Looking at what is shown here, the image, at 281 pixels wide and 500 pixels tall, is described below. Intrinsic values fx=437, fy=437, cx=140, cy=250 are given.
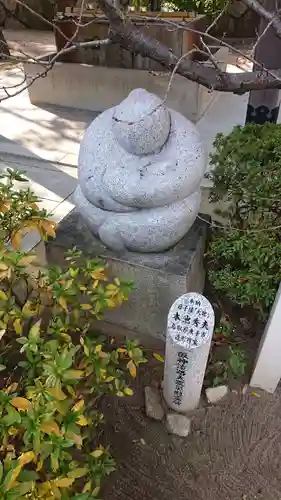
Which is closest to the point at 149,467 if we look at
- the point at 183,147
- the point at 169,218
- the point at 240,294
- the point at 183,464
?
the point at 183,464

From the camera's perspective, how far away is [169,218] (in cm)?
261

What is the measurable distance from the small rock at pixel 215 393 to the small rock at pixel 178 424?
0.66 ft

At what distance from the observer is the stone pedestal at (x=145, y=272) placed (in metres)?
2.72

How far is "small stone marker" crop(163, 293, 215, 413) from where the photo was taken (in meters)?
2.35

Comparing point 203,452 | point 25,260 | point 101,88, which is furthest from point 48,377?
point 101,88

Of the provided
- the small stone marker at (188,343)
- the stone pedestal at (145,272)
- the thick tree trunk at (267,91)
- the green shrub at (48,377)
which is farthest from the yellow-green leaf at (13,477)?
the thick tree trunk at (267,91)

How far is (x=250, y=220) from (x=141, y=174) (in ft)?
2.96

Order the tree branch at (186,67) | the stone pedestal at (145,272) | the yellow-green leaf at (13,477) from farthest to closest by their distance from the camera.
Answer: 1. the stone pedestal at (145,272)
2. the tree branch at (186,67)
3. the yellow-green leaf at (13,477)

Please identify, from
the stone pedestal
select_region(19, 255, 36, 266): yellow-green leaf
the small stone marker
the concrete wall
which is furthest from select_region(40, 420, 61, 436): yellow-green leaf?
the concrete wall

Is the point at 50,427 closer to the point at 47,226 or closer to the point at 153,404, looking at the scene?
the point at 47,226

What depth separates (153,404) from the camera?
107 inches

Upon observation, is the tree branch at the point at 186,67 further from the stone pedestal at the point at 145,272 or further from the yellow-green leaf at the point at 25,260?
the yellow-green leaf at the point at 25,260

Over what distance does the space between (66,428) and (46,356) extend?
27 centimetres

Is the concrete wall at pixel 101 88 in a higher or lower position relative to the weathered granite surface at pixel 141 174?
lower
